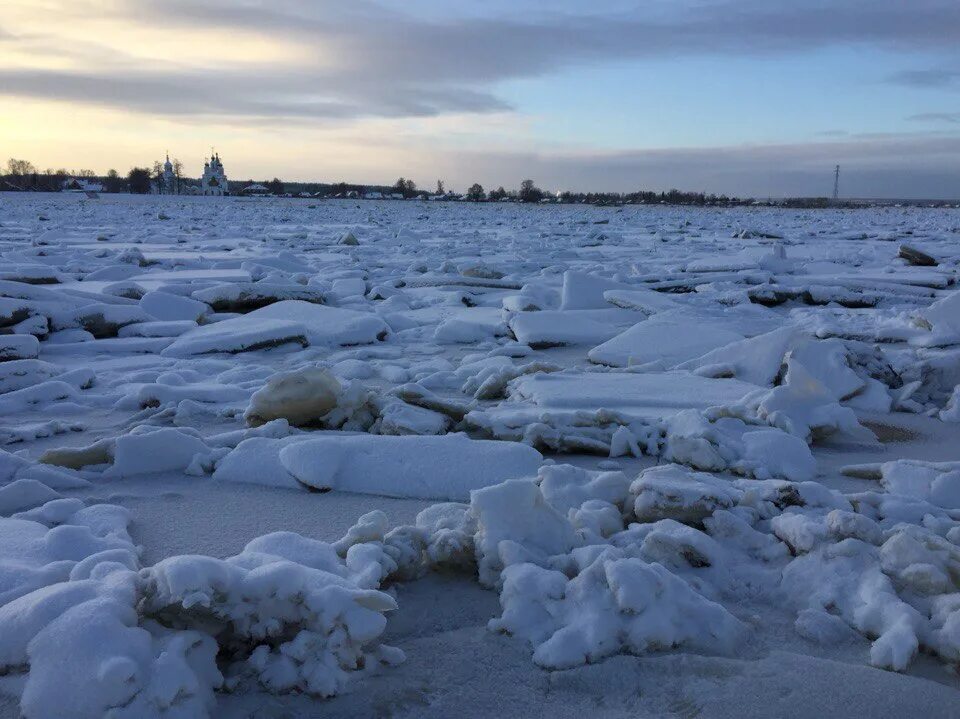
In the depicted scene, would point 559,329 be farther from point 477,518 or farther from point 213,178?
point 213,178

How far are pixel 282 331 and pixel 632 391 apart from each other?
6.72 feet

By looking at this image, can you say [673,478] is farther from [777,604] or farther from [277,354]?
[277,354]

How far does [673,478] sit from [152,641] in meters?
1.25

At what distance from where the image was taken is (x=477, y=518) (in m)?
1.62

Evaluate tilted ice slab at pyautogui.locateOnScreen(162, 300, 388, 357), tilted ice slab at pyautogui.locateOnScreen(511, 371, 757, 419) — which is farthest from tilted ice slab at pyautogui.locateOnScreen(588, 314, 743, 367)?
tilted ice slab at pyautogui.locateOnScreen(162, 300, 388, 357)

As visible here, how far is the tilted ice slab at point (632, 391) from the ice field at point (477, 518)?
0.02 metres

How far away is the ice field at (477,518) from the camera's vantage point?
118 centimetres

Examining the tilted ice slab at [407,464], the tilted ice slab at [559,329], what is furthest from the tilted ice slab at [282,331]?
the tilted ice slab at [407,464]

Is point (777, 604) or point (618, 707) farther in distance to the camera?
point (777, 604)

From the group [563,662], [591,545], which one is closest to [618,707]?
[563,662]

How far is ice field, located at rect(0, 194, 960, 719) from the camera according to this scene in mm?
1182

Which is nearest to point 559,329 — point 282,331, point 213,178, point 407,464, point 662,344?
point 662,344

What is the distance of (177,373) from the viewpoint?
3424mm

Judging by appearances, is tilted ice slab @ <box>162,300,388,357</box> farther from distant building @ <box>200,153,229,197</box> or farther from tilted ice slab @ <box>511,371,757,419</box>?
distant building @ <box>200,153,229,197</box>
